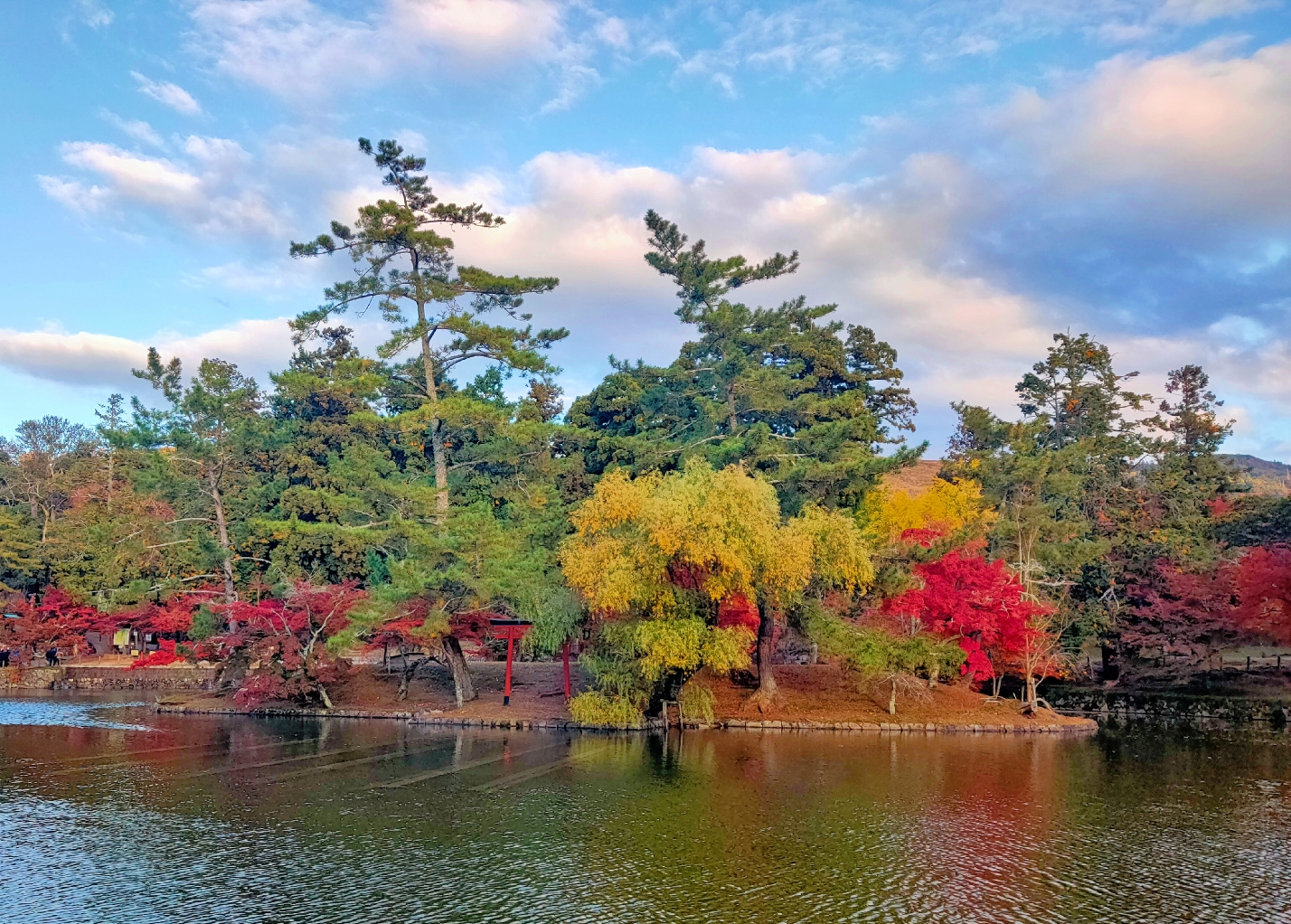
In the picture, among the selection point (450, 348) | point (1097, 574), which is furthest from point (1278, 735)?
point (450, 348)

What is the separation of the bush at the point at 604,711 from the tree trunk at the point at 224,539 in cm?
1746

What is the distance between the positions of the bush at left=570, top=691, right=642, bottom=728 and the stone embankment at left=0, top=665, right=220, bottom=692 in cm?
1988

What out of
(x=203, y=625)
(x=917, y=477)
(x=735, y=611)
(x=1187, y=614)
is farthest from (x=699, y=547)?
(x=917, y=477)

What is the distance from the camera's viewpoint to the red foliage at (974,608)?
3117 centimetres

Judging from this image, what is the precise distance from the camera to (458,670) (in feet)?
109

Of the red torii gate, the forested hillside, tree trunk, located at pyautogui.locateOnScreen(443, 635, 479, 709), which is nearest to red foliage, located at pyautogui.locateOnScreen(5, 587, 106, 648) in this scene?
the forested hillside

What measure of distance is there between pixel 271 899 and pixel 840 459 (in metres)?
28.6

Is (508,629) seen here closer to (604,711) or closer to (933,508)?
(604,711)

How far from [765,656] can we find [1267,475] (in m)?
133

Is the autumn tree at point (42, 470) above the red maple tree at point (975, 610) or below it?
above

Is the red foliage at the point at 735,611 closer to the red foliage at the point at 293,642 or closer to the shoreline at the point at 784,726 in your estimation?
the shoreline at the point at 784,726

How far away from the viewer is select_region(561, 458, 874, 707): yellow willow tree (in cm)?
2744

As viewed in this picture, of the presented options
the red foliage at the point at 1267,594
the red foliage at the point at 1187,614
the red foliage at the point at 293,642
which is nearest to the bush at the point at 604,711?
the red foliage at the point at 293,642

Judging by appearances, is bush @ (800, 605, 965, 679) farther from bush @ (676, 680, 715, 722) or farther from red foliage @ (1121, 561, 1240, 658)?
red foliage @ (1121, 561, 1240, 658)
